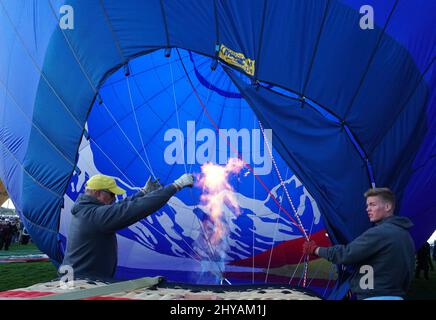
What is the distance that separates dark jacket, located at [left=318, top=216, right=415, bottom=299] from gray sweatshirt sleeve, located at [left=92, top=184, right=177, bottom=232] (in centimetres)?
99

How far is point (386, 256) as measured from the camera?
1982mm

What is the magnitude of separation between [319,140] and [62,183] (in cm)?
246

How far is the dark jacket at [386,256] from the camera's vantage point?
1.97 metres

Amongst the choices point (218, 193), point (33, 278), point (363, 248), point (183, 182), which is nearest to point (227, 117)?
point (218, 193)

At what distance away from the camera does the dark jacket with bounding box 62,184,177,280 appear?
2.05 m

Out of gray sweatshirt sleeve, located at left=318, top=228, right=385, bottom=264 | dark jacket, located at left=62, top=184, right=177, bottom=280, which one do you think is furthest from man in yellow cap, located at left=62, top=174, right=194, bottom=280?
gray sweatshirt sleeve, located at left=318, top=228, right=385, bottom=264

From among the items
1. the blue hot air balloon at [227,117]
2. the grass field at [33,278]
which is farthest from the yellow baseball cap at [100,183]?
the grass field at [33,278]

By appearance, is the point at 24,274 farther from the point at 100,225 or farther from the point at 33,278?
the point at 100,225

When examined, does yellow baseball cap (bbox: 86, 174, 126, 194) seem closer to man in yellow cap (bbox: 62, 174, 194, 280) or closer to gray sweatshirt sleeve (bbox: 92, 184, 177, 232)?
man in yellow cap (bbox: 62, 174, 194, 280)

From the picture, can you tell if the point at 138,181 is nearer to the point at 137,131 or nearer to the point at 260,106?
the point at 137,131

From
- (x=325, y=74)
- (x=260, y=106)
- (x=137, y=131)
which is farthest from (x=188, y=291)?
(x=137, y=131)

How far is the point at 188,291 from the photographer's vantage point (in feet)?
5.60

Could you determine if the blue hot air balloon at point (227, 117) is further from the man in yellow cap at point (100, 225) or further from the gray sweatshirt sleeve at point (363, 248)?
the man in yellow cap at point (100, 225)

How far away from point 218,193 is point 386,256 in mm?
3144
